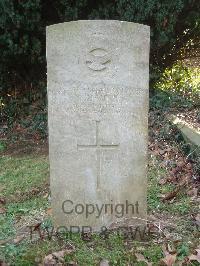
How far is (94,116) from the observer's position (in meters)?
3.91

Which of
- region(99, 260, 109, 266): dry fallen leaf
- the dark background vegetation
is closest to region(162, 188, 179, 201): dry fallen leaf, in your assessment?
region(99, 260, 109, 266): dry fallen leaf

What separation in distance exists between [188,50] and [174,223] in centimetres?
568

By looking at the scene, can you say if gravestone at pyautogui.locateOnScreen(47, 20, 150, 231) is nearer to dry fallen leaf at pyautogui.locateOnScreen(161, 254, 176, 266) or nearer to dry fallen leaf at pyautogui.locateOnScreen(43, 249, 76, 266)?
dry fallen leaf at pyautogui.locateOnScreen(43, 249, 76, 266)

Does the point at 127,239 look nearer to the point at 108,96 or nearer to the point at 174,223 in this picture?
the point at 174,223

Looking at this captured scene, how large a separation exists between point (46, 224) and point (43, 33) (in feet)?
15.0

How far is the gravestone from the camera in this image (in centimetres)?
377

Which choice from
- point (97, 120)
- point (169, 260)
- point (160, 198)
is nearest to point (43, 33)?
point (160, 198)

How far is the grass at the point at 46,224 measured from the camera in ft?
12.3

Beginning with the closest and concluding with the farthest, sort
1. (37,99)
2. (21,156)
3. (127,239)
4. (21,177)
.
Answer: (127,239) < (21,177) < (21,156) < (37,99)

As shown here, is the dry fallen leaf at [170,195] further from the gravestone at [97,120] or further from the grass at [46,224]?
the gravestone at [97,120]

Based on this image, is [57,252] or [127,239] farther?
[127,239]

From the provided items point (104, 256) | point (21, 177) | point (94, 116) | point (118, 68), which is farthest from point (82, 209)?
point (21, 177)

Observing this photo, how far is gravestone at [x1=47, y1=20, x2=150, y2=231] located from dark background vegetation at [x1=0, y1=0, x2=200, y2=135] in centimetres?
405

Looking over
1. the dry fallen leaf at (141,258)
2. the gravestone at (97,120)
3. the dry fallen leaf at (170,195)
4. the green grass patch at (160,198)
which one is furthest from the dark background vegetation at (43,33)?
the dry fallen leaf at (141,258)
